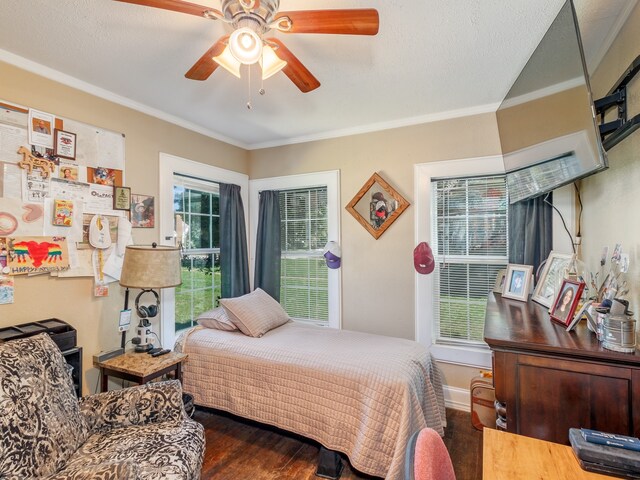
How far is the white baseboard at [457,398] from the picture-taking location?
2725 mm

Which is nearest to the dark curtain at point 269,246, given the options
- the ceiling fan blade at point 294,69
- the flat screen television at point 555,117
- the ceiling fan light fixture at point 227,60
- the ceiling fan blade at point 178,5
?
the ceiling fan blade at point 294,69

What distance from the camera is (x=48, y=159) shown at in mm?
2051

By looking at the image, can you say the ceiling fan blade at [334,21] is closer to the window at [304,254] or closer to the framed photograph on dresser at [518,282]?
the framed photograph on dresser at [518,282]

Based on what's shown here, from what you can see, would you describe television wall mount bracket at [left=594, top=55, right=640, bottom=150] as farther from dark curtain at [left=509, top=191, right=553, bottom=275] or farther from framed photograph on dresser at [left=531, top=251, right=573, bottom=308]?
dark curtain at [left=509, top=191, right=553, bottom=275]

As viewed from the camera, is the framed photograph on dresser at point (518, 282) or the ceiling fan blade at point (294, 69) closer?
the ceiling fan blade at point (294, 69)

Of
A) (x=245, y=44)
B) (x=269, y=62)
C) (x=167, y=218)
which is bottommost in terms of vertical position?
(x=167, y=218)

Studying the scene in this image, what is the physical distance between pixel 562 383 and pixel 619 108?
4.12 ft

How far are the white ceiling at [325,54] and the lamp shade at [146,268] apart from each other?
1.16 m

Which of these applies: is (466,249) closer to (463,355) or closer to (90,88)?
(463,355)

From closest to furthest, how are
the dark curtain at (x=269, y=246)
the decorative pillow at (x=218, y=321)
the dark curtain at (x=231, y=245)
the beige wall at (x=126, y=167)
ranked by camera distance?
the beige wall at (x=126, y=167)
the decorative pillow at (x=218, y=321)
the dark curtain at (x=231, y=245)
the dark curtain at (x=269, y=246)

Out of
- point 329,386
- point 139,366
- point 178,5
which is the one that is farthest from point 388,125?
point 139,366

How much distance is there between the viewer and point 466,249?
285 centimetres

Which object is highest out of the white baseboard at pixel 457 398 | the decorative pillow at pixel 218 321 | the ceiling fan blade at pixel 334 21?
the ceiling fan blade at pixel 334 21

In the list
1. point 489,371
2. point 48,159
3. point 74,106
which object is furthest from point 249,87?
point 489,371
